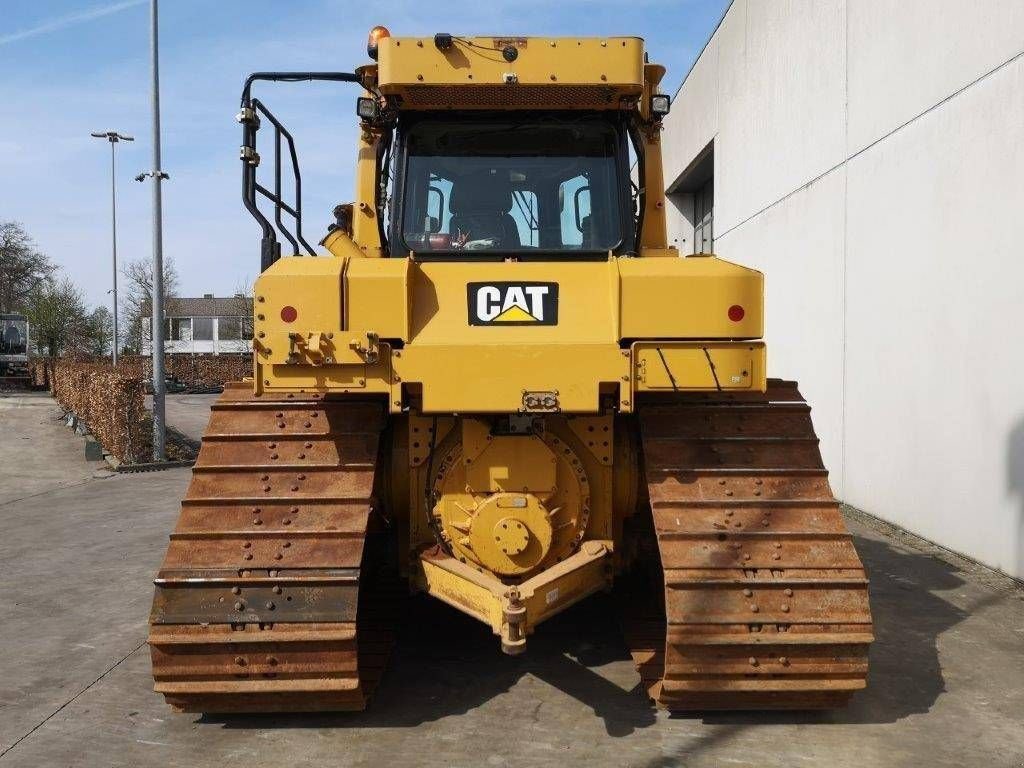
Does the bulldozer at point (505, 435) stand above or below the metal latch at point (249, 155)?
below

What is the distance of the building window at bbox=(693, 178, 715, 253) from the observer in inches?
757

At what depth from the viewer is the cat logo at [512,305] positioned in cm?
429

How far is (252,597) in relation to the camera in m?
4.04

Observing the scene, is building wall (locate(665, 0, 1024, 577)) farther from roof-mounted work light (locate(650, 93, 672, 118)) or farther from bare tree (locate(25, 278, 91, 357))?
bare tree (locate(25, 278, 91, 357))

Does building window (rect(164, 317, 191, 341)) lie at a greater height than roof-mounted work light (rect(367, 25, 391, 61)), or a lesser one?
greater

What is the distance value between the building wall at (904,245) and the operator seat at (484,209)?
13.8 ft

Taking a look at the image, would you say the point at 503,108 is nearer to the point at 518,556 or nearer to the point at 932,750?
the point at 518,556

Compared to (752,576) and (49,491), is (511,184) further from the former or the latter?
(49,491)

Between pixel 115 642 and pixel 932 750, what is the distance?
454cm

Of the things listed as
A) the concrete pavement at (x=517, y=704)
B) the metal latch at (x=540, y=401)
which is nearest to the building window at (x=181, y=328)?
the concrete pavement at (x=517, y=704)

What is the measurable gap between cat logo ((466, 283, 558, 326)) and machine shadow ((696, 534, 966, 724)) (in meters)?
2.01

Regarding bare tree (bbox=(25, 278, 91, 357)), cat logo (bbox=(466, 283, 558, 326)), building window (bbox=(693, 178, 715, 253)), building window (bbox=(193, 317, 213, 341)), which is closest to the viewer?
cat logo (bbox=(466, 283, 558, 326))

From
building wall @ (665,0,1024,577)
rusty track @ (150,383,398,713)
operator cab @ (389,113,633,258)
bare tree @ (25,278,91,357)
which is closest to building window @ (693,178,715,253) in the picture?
building wall @ (665,0,1024,577)

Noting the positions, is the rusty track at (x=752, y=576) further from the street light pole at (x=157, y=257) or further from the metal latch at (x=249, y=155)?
the street light pole at (x=157, y=257)
